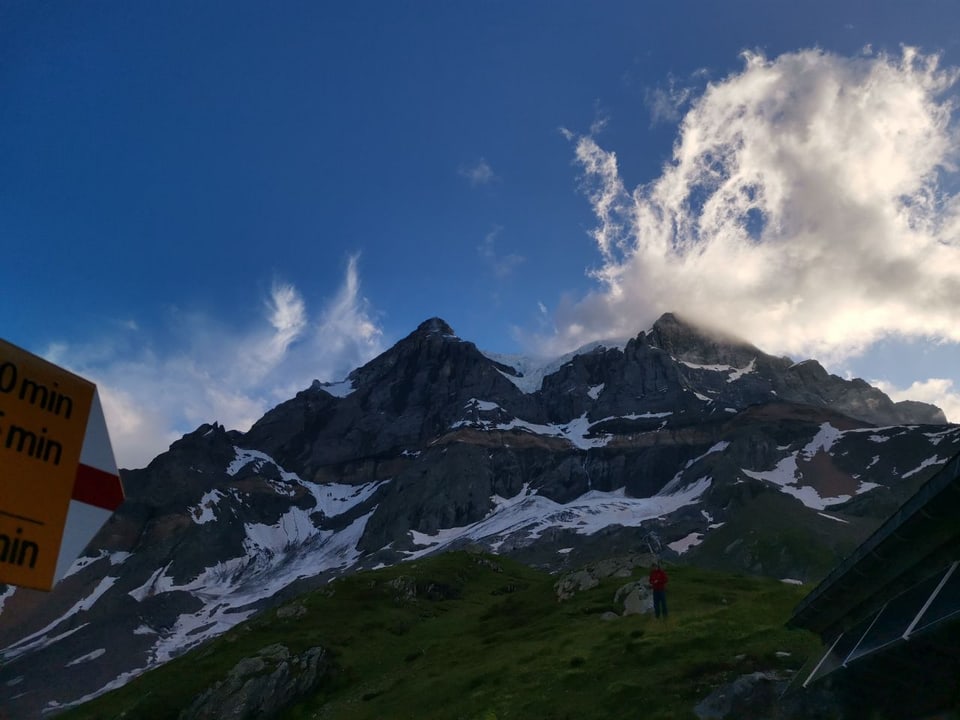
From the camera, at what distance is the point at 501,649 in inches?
1788

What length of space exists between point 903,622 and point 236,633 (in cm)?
6953

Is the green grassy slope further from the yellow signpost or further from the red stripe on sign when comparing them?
the yellow signpost

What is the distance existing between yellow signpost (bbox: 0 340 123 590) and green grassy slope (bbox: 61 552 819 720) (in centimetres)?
2297

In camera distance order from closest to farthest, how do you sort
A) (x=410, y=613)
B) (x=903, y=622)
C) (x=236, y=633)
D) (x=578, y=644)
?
(x=903, y=622) < (x=578, y=644) < (x=236, y=633) < (x=410, y=613)

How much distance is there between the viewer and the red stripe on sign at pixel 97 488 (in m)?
5.90

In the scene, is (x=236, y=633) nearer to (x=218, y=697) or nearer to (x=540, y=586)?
(x=218, y=697)

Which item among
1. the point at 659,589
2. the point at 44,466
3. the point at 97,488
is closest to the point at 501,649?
the point at 659,589

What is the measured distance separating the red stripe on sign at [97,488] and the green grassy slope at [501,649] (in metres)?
22.7

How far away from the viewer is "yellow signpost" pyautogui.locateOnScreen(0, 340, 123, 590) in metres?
5.45

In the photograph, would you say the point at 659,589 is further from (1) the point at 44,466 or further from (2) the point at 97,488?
(1) the point at 44,466

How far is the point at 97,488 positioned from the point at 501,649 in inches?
1723

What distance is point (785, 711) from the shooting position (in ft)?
64.1

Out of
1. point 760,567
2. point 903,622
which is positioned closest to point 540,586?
point 903,622

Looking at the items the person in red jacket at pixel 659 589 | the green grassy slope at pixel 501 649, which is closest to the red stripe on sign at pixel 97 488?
the green grassy slope at pixel 501 649
